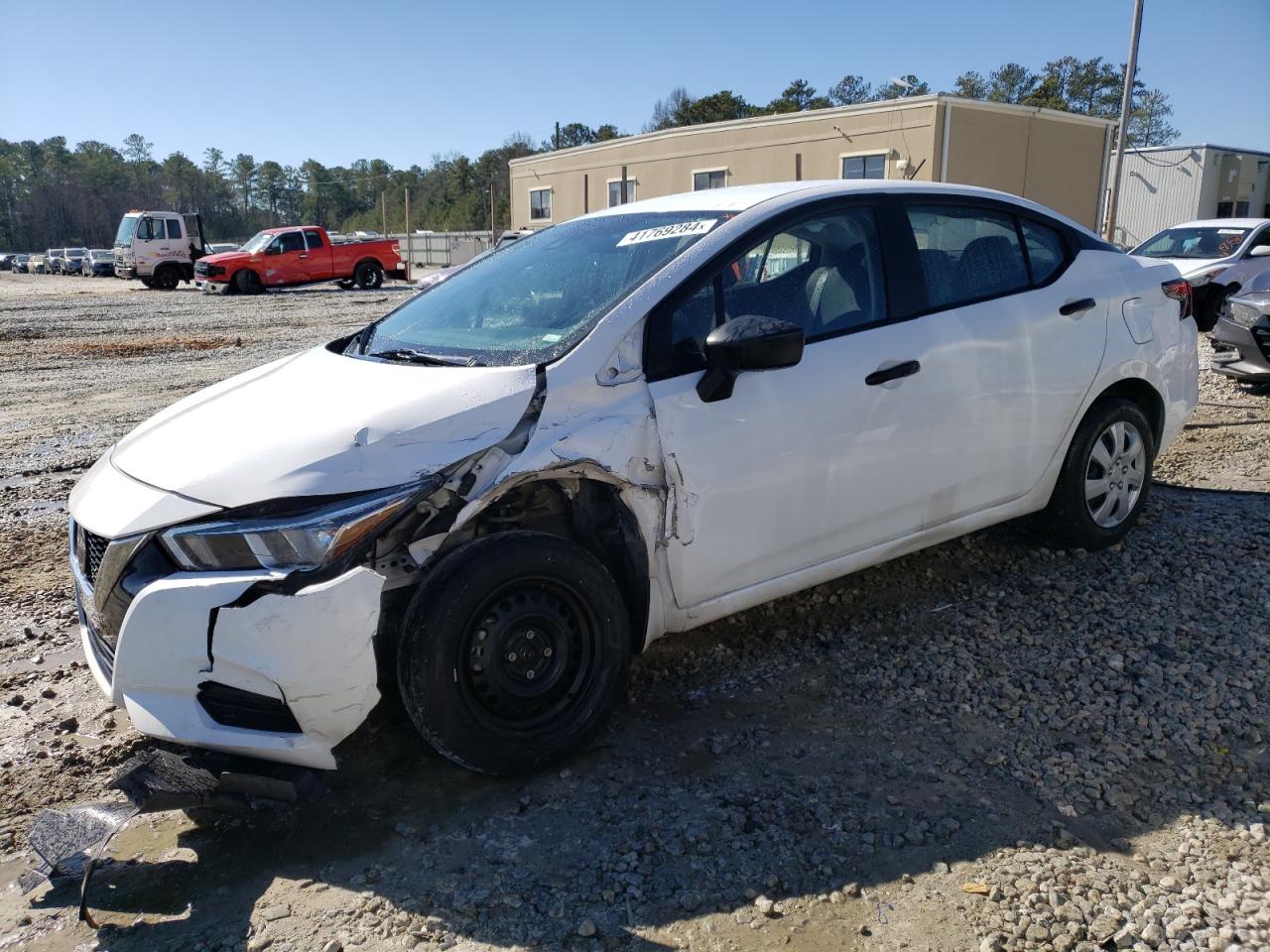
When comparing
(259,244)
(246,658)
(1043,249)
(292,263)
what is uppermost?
(259,244)

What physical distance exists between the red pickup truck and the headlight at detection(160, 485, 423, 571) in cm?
2775

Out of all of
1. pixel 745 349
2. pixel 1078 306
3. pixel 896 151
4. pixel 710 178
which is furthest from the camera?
pixel 710 178

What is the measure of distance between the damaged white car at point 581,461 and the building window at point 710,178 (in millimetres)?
29457

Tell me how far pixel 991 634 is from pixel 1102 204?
109ft

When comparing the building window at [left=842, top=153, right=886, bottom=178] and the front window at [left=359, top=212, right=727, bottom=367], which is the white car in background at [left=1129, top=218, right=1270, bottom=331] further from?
the building window at [left=842, top=153, right=886, bottom=178]

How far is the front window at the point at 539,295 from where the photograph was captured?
326 centimetres

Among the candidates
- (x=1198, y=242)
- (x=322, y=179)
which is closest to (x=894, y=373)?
(x=1198, y=242)

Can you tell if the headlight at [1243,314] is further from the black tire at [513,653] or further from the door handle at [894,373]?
the black tire at [513,653]

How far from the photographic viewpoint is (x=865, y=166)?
28781 mm

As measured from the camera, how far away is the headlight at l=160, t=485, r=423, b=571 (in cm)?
259

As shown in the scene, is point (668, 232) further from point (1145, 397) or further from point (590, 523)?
point (1145, 397)

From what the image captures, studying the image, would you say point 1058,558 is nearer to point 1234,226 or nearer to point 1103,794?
point 1103,794

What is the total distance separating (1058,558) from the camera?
15.2ft

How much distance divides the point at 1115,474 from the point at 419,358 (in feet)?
10.7
